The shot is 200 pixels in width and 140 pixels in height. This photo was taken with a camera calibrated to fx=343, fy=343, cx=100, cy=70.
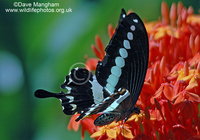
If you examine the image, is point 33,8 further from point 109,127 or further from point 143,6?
point 109,127

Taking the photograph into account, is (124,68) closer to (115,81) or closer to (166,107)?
(115,81)

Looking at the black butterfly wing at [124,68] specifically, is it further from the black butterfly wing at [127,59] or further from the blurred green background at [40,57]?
the blurred green background at [40,57]

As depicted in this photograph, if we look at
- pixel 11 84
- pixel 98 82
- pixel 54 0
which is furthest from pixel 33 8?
pixel 98 82

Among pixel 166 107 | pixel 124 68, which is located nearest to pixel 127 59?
pixel 124 68

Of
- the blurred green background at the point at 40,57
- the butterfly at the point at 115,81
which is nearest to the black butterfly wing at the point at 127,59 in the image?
the butterfly at the point at 115,81

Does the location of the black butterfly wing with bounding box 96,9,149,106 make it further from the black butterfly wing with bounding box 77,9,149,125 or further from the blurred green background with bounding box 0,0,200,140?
the blurred green background with bounding box 0,0,200,140

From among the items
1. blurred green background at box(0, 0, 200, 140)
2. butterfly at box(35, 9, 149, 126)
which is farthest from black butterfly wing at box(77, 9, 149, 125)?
blurred green background at box(0, 0, 200, 140)
